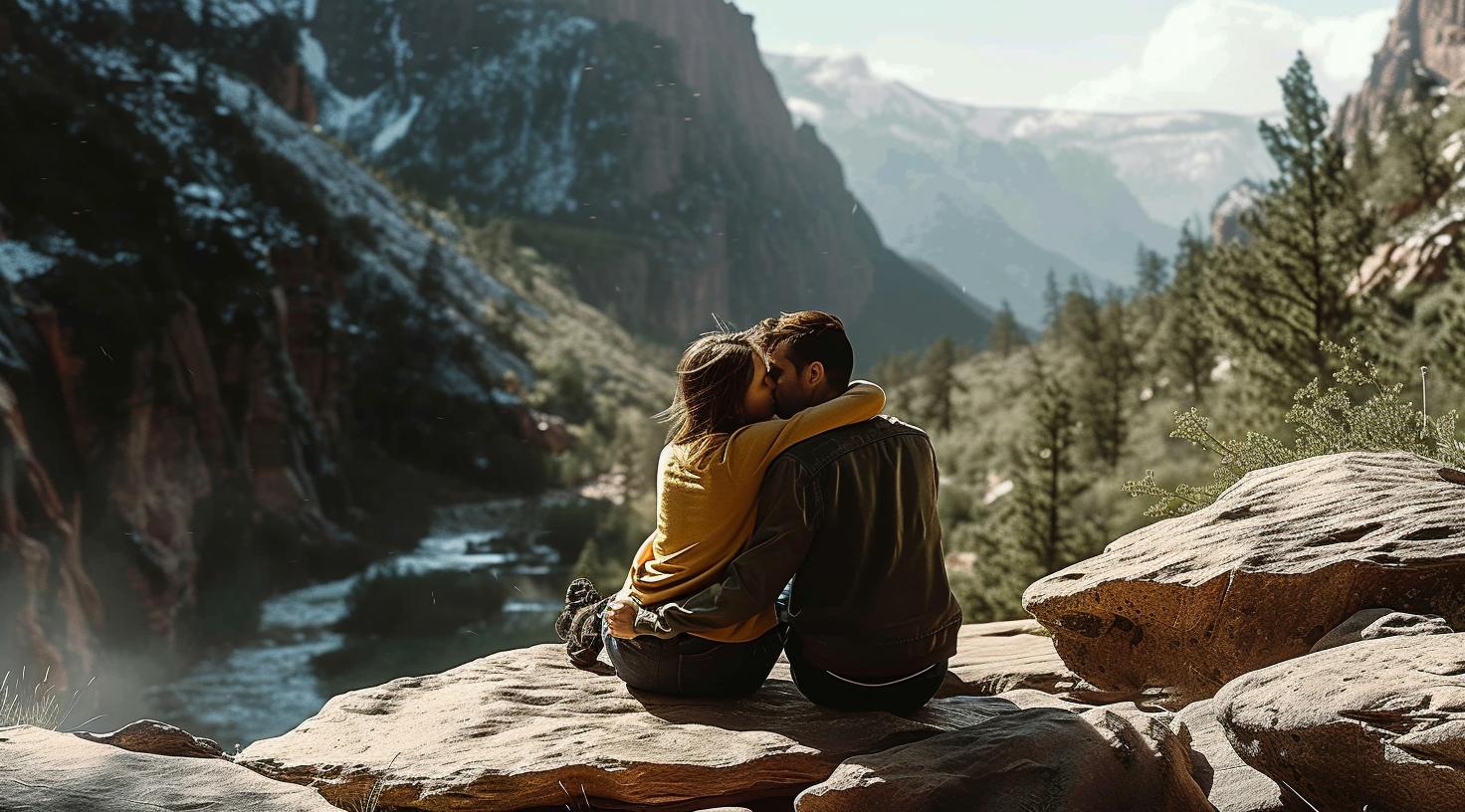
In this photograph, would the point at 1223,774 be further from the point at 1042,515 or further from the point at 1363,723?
the point at 1042,515

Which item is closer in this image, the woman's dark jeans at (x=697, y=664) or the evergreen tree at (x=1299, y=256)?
the woman's dark jeans at (x=697, y=664)

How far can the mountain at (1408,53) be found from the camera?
414ft

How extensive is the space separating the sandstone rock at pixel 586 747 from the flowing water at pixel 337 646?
31620 millimetres

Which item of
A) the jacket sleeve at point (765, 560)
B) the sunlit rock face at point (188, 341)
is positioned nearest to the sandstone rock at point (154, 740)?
the jacket sleeve at point (765, 560)

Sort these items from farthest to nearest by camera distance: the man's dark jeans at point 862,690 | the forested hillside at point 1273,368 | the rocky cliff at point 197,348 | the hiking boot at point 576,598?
the rocky cliff at point 197,348, the forested hillside at point 1273,368, the hiking boot at point 576,598, the man's dark jeans at point 862,690

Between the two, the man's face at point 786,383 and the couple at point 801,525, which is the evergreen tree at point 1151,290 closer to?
the couple at point 801,525

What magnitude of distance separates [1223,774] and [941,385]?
60927 millimetres

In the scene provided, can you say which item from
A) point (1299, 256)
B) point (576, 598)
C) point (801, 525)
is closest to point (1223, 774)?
point (801, 525)

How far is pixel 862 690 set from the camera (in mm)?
4871

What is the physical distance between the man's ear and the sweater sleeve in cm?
14

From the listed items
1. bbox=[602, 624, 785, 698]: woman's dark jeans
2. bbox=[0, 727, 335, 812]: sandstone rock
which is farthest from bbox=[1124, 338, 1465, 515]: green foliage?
bbox=[0, 727, 335, 812]: sandstone rock

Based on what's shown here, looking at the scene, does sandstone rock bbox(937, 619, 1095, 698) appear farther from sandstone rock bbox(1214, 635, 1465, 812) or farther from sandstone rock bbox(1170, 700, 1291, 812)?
sandstone rock bbox(1214, 635, 1465, 812)

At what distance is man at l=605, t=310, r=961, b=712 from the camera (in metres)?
4.52

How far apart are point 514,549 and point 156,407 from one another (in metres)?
27.9
